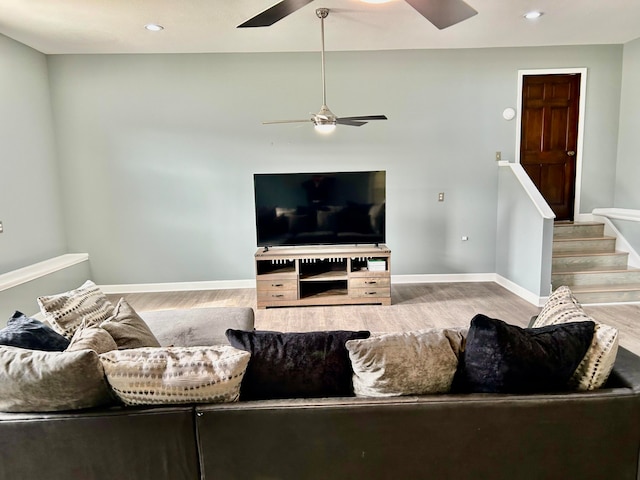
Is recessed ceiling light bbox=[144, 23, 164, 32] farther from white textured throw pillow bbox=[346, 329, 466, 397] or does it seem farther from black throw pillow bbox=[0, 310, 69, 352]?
white textured throw pillow bbox=[346, 329, 466, 397]

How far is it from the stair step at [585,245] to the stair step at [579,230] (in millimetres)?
168

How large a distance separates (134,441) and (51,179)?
4706mm

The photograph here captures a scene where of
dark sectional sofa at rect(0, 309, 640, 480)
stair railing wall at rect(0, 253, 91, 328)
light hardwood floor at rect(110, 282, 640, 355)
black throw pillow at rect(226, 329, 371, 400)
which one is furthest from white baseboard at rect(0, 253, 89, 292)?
black throw pillow at rect(226, 329, 371, 400)

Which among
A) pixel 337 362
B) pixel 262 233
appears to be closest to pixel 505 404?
pixel 337 362

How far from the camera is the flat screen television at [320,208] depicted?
4.64 meters

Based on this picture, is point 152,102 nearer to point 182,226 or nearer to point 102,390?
point 182,226

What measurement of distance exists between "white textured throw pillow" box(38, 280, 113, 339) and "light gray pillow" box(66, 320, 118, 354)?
0.23 meters

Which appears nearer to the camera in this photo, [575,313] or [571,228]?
[575,313]

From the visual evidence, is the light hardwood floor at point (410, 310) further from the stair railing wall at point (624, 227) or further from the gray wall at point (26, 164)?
→ the gray wall at point (26, 164)

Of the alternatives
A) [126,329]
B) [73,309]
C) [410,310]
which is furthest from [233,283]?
[126,329]

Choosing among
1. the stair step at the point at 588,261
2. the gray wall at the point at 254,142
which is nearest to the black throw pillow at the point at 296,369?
the gray wall at the point at 254,142

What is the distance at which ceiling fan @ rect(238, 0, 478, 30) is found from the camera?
216 cm

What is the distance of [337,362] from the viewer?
1460 millimetres

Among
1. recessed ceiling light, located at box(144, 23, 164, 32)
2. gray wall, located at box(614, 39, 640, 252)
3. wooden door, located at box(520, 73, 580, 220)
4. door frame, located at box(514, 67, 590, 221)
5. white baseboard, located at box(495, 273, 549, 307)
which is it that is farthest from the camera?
wooden door, located at box(520, 73, 580, 220)
